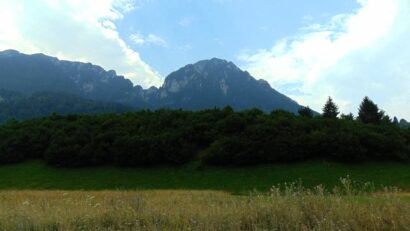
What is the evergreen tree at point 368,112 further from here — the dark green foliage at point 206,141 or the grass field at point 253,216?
the grass field at point 253,216

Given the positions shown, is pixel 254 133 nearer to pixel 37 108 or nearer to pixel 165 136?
pixel 165 136

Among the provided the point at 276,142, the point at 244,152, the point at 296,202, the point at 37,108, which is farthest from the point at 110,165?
the point at 37,108

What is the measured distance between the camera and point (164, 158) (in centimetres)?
4469

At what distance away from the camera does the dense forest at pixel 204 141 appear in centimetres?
4294

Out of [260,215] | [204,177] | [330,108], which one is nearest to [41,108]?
[330,108]

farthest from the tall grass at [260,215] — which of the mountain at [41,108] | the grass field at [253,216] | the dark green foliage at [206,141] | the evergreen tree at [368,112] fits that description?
the mountain at [41,108]

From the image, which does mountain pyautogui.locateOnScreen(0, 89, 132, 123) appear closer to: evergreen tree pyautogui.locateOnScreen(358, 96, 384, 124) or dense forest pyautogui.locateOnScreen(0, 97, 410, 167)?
evergreen tree pyautogui.locateOnScreen(358, 96, 384, 124)

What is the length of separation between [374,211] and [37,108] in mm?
194852

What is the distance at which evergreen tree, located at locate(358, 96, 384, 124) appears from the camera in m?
70.7

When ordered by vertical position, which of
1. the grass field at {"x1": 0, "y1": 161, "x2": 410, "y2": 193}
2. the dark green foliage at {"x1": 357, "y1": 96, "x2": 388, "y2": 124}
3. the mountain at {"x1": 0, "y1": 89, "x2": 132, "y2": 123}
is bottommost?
the grass field at {"x1": 0, "y1": 161, "x2": 410, "y2": 193}

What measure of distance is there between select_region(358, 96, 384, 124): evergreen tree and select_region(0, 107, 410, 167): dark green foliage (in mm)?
19617

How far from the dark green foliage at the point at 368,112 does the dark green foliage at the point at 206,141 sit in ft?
64.4

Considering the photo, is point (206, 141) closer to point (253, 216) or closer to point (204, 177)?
point (204, 177)

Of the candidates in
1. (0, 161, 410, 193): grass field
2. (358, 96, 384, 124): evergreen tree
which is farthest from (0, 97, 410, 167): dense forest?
(358, 96, 384, 124): evergreen tree
